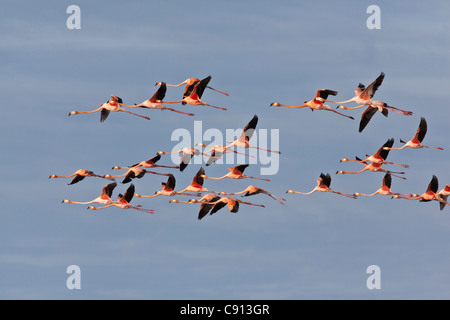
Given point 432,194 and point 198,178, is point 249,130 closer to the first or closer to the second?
point 198,178

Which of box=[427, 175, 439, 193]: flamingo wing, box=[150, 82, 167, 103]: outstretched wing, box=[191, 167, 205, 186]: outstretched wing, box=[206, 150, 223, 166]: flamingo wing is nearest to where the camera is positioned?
box=[150, 82, 167, 103]: outstretched wing

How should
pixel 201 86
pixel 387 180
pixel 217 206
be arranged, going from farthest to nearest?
pixel 387 180 → pixel 217 206 → pixel 201 86

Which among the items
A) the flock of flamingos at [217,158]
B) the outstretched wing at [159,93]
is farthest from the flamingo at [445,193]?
the outstretched wing at [159,93]

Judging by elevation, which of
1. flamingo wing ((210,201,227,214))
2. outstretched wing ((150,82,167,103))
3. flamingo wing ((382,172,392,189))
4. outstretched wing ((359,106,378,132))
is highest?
outstretched wing ((150,82,167,103))

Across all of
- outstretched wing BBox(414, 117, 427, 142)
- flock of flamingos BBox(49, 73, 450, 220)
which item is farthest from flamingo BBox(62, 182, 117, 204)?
outstretched wing BBox(414, 117, 427, 142)

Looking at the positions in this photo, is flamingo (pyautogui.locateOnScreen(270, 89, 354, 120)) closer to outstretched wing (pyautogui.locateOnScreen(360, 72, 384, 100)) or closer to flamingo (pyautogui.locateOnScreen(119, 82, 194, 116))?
outstretched wing (pyautogui.locateOnScreen(360, 72, 384, 100))

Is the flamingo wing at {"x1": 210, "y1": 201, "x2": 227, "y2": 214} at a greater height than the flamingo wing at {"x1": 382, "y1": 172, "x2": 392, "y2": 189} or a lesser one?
lesser

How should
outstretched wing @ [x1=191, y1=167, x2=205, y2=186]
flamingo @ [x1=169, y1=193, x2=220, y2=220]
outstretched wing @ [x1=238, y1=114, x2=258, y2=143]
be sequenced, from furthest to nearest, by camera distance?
outstretched wing @ [x1=191, y1=167, x2=205, y2=186] → flamingo @ [x1=169, y1=193, x2=220, y2=220] → outstretched wing @ [x1=238, y1=114, x2=258, y2=143]

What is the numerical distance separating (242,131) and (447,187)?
11.1 metres

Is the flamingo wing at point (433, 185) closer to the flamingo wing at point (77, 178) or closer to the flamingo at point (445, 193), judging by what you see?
the flamingo at point (445, 193)

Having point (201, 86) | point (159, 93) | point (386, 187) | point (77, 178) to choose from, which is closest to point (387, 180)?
point (386, 187)
